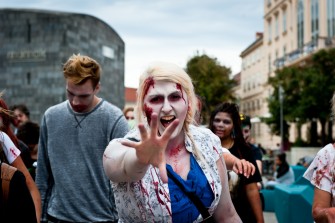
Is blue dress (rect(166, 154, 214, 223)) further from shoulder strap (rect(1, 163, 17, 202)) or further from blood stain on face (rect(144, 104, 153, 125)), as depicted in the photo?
shoulder strap (rect(1, 163, 17, 202))

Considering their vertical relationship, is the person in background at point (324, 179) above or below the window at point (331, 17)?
below

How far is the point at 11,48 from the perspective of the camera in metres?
48.0

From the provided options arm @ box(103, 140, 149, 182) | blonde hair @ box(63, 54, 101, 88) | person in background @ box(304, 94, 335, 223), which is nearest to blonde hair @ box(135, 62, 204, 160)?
arm @ box(103, 140, 149, 182)

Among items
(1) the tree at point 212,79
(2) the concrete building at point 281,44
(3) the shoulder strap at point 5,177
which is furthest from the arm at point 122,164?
(1) the tree at point 212,79

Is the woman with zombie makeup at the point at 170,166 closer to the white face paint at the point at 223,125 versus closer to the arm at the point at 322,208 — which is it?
the arm at the point at 322,208

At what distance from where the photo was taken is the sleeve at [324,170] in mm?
3574

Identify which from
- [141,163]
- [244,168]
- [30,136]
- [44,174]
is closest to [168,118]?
[141,163]

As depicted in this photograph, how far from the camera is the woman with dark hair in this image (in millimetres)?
4957

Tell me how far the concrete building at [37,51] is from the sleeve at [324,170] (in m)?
43.7

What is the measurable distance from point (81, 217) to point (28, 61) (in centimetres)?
4455

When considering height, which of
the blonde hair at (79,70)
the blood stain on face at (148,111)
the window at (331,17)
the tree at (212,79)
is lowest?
the blood stain on face at (148,111)

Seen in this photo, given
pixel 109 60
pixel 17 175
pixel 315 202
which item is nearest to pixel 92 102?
pixel 315 202

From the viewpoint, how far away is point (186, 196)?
8.92 ft

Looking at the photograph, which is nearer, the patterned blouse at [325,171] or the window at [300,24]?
the patterned blouse at [325,171]
